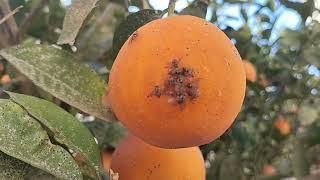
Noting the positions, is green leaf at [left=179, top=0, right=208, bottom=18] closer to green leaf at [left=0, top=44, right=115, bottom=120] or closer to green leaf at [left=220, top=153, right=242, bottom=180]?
green leaf at [left=0, top=44, right=115, bottom=120]

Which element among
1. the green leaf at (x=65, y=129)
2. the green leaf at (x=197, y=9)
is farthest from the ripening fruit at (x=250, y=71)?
the green leaf at (x=65, y=129)

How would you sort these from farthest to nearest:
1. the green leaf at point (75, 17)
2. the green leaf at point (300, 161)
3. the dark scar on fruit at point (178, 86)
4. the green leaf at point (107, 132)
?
the green leaf at point (107, 132), the green leaf at point (300, 161), the green leaf at point (75, 17), the dark scar on fruit at point (178, 86)

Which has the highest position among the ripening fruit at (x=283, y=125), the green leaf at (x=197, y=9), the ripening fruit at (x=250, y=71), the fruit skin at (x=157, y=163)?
the green leaf at (x=197, y=9)

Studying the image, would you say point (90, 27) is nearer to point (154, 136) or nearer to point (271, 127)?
point (271, 127)

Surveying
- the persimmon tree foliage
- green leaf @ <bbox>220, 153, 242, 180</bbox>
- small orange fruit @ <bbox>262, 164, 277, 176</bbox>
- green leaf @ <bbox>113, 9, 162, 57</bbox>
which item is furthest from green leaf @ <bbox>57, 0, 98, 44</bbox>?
small orange fruit @ <bbox>262, 164, 277, 176</bbox>

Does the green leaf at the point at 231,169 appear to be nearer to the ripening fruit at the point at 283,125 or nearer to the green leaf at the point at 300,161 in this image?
the green leaf at the point at 300,161

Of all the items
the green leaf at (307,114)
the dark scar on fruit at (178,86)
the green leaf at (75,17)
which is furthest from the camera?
the green leaf at (307,114)

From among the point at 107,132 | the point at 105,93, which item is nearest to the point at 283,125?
the point at 107,132

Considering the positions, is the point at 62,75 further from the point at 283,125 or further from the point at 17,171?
the point at 283,125
